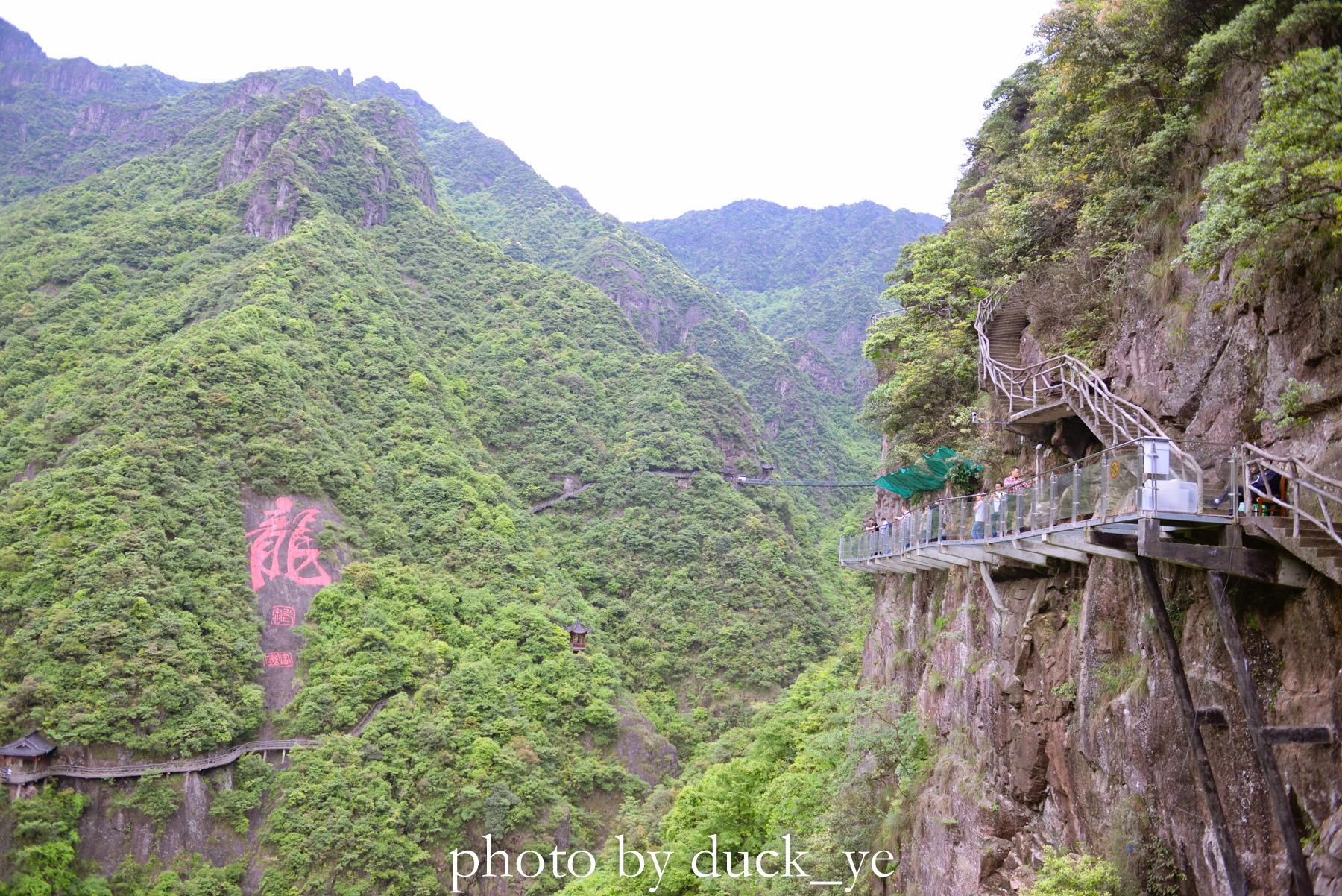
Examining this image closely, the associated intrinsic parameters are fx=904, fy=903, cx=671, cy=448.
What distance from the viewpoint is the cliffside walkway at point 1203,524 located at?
7.11 meters

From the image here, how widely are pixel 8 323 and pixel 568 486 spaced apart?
38.9 meters

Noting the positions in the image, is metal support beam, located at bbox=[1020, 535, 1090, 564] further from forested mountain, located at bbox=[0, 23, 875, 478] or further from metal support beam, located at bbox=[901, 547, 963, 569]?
forested mountain, located at bbox=[0, 23, 875, 478]

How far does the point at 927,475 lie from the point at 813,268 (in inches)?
6484

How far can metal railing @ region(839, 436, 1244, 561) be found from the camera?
807 centimetres

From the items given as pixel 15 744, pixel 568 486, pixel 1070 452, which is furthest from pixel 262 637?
pixel 1070 452

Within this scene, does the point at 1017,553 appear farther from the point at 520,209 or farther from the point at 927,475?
the point at 520,209

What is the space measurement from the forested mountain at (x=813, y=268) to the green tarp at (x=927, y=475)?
103m

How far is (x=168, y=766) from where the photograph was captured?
→ 35.6 meters

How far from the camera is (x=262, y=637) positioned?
41.2 metres

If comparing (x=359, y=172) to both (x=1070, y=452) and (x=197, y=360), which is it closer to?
(x=197, y=360)

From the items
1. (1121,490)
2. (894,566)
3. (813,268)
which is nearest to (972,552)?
(1121,490)

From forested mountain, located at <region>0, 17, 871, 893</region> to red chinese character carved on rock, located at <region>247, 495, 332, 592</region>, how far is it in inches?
5.7

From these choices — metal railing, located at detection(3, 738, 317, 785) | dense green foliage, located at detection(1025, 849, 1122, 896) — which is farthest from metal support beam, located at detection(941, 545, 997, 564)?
metal railing, located at detection(3, 738, 317, 785)

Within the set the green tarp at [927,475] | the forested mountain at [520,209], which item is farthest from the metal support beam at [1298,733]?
the forested mountain at [520,209]
